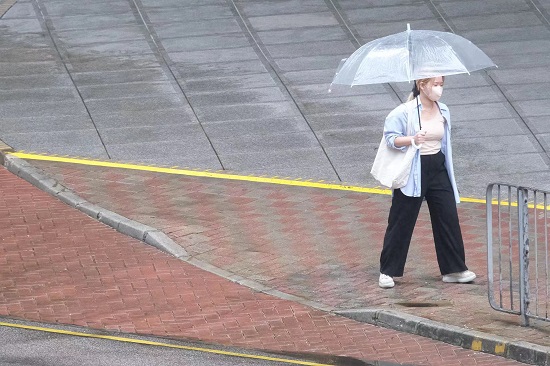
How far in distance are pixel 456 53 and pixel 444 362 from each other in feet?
8.83

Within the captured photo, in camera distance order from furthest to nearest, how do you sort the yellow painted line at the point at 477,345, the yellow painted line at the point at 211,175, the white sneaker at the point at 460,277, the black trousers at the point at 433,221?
the yellow painted line at the point at 211,175 < the white sneaker at the point at 460,277 < the black trousers at the point at 433,221 < the yellow painted line at the point at 477,345

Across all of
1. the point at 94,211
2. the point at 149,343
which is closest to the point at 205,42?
the point at 94,211

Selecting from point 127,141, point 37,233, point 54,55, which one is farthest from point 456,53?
point 54,55

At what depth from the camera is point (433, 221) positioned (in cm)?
1138

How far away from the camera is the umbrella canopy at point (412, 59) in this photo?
10.7 metres

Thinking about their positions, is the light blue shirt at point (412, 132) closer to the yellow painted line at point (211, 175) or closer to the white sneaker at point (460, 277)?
the white sneaker at point (460, 277)

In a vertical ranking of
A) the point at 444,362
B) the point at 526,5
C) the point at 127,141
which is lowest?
the point at 444,362

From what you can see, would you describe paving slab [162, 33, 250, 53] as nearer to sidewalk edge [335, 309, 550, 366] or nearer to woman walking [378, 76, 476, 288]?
woman walking [378, 76, 476, 288]

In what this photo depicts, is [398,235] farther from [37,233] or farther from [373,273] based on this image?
[37,233]

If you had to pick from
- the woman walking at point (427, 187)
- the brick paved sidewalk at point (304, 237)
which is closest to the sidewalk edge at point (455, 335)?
the brick paved sidewalk at point (304, 237)

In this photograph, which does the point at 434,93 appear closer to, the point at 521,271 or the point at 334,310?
the point at 521,271

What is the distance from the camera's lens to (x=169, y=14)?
21.4 metres

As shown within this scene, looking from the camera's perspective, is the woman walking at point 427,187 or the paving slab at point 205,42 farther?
the paving slab at point 205,42

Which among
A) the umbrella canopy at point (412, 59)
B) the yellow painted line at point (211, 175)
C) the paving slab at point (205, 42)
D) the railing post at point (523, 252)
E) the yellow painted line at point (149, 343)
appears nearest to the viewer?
the yellow painted line at point (149, 343)
